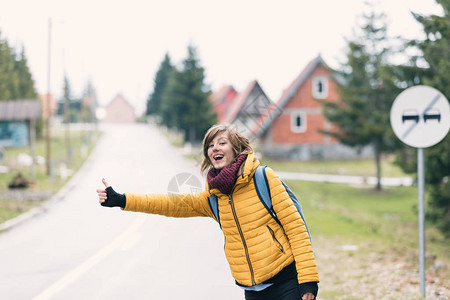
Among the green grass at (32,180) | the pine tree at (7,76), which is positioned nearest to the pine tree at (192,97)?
the green grass at (32,180)

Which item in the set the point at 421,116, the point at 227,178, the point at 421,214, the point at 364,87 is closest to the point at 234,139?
the point at 227,178

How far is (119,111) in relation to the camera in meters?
142

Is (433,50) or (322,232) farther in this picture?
(322,232)

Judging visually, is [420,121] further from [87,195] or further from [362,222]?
[87,195]

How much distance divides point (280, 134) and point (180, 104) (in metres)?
9.59

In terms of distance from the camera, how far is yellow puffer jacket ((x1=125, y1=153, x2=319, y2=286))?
302 cm

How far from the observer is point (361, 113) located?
25.9m

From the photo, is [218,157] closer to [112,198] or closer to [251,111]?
[251,111]

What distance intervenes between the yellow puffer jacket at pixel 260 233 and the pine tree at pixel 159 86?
79304 mm

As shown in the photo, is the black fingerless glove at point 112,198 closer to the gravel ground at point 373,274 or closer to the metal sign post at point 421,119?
the metal sign post at point 421,119

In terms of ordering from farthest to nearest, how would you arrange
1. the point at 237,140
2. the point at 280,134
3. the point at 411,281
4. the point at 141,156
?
the point at 280,134
the point at 141,156
the point at 411,281
the point at 237,140

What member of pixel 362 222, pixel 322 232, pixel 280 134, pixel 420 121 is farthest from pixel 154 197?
pixel 280 134

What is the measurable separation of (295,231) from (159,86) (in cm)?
8927

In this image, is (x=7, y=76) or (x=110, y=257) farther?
(x=7, y=76)
